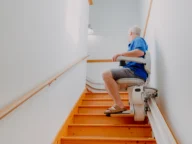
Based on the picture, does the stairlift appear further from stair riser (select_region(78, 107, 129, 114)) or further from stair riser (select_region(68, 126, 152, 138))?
stair riser (select_region(78, 107, 129, 114))

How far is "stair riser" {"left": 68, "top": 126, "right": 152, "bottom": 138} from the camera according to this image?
241cm

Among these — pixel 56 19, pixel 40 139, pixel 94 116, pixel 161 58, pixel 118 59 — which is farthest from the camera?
pixel 94 116

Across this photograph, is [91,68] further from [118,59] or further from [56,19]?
[56,19]

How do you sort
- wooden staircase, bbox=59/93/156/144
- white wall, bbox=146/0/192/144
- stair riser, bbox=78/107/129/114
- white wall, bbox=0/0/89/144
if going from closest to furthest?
1. white wall, bbox=0/0/89/144
2. white wall, bbox=146/0/192/144
3. wooden staircase, bbox=59/93/156/144
4. stair riser, bbox=78/107/129/114

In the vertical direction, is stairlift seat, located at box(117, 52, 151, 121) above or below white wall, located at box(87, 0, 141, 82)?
below

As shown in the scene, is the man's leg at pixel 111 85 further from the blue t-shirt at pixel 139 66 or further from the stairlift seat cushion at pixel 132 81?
the blue t-shirt at pixel 139 66

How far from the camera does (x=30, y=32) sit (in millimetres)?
1485

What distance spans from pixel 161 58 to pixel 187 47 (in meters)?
0.93

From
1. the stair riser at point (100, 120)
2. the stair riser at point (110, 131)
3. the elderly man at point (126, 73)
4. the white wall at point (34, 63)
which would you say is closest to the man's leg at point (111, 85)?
the elderly man at point (126, 73)

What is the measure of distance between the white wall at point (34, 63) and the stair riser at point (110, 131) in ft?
0.70

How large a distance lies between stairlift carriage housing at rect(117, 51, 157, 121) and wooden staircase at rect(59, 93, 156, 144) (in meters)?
0.14

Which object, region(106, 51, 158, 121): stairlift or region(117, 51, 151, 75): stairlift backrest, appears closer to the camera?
region(106, 51, 158, 121): stairlift

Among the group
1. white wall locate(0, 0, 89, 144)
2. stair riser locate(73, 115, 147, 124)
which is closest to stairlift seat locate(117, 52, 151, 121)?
stair riser locate(73, 115, 147, 124)

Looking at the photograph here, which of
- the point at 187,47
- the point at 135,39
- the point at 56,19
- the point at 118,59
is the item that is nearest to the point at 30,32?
the point at 56,19
